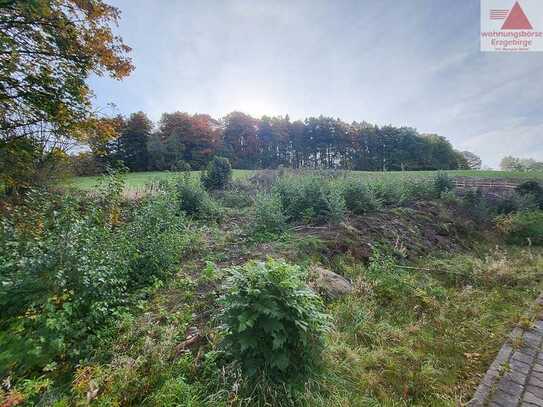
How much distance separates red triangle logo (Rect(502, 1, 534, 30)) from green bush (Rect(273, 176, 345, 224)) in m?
5.41

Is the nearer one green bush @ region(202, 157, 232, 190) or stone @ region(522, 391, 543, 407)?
stone @ region(522, 391, 543, 407)

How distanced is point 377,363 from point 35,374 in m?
2.93

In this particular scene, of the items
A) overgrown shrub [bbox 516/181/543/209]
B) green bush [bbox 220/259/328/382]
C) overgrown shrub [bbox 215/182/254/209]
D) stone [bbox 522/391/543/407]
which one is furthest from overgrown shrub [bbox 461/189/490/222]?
green bush [bbox 220/259/328/382]

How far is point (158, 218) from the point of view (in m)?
3.92

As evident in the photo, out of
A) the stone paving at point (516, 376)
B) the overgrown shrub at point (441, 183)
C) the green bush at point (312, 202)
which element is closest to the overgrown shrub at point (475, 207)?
the overgrown shrub at point (441, 183)

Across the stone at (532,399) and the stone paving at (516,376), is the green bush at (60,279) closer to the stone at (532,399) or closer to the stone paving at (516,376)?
the stone paving at (516,376)

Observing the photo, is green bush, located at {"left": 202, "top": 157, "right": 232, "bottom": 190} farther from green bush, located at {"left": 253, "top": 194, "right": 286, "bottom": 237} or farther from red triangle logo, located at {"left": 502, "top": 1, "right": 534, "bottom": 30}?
red triangle logo, located at {"left": 502, "top": 1, "right": 534, "bottom": 30}

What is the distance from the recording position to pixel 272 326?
1651 millimetres

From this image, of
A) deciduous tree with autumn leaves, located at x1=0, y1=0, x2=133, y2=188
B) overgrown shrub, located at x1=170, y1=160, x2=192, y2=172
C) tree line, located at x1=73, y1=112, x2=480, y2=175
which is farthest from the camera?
tree line, located at x1=73, y1=112, x2=480, y2=175

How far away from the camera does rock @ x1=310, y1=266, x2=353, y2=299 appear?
3.23 metres

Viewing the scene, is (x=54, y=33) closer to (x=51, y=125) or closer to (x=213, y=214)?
(x=51, y=125)

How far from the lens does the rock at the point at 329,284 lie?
323 centimetres

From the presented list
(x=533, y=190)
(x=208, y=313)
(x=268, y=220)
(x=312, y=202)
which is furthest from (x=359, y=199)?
(x=533, y=190)

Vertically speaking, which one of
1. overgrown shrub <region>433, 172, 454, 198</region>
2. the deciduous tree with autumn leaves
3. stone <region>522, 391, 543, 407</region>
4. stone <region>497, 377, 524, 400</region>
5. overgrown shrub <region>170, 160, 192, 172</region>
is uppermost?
the deciduous tree with autumn leaves
